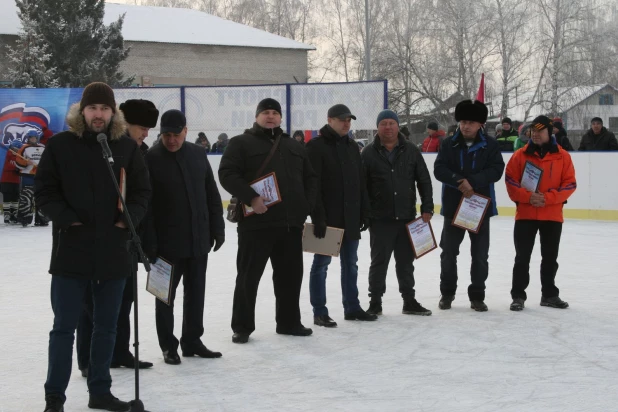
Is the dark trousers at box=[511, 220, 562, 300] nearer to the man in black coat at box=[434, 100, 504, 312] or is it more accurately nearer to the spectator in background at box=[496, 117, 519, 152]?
the man in black coat at box=[434, 100, 504, 312]

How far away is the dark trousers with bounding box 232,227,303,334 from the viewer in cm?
710

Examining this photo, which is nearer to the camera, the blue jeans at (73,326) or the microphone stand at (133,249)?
the microphone stand at (133,249)

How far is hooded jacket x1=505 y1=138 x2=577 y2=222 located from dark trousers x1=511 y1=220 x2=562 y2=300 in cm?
9

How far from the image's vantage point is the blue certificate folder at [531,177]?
8.23 meters

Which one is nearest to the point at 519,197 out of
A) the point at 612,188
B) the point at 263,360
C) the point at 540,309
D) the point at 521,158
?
the point at 521,158

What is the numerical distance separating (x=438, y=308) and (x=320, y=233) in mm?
1555

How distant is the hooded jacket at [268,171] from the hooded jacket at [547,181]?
2136 mm

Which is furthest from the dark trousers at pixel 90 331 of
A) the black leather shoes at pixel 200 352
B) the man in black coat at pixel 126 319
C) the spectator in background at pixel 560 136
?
the spectator in background at pixel 560 136

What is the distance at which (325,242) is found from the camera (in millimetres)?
7484

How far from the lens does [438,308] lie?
841cm

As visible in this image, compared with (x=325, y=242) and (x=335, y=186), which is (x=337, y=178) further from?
(x=325, y=242)

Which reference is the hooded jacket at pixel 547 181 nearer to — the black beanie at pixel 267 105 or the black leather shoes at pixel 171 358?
the black beanie at pixel 267 105

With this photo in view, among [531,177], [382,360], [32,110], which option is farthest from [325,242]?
[32,110]

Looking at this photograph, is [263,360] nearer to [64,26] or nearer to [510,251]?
[510,251]
